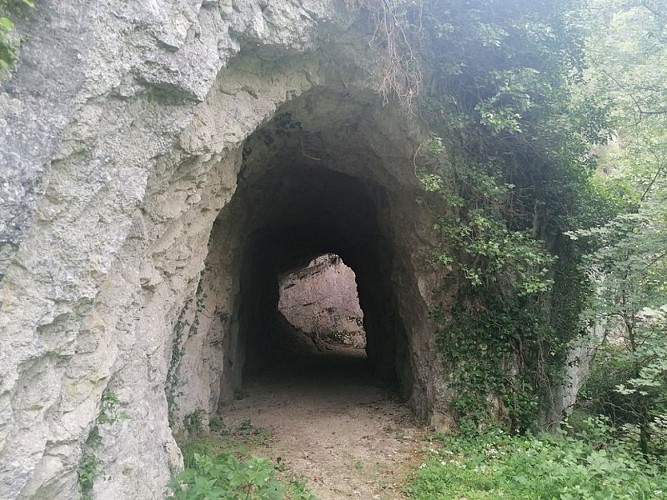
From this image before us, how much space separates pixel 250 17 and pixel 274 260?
35.8 ft

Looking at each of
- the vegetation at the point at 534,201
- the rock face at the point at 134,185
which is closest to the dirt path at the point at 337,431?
the vegetation at the point at 534,201

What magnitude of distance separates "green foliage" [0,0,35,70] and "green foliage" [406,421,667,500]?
472 cm

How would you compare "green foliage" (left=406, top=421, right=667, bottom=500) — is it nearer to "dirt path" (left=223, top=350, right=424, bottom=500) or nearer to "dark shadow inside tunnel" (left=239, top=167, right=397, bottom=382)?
"dirt path" (left=223, top=350, right=424, bottom=500)

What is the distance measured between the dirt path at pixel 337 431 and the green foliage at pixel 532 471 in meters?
0.44

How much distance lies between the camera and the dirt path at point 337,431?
17.8 ft

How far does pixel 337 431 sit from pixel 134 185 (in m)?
5.29

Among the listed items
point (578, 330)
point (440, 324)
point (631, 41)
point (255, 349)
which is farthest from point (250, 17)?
point (255, 349)

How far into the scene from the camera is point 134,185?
122 inches

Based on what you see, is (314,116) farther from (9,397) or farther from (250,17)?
(9,397)

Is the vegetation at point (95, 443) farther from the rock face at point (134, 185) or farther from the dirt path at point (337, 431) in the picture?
the dirt path at point (337, 431)

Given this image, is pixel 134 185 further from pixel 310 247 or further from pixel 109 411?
pixel 310 247

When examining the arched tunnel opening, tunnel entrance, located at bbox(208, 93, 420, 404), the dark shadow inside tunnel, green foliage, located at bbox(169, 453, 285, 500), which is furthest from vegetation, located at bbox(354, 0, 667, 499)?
the dark shadow inside tunnel

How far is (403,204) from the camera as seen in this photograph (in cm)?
772

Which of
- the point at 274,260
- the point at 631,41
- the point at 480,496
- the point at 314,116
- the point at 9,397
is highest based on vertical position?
the point at 631,41
